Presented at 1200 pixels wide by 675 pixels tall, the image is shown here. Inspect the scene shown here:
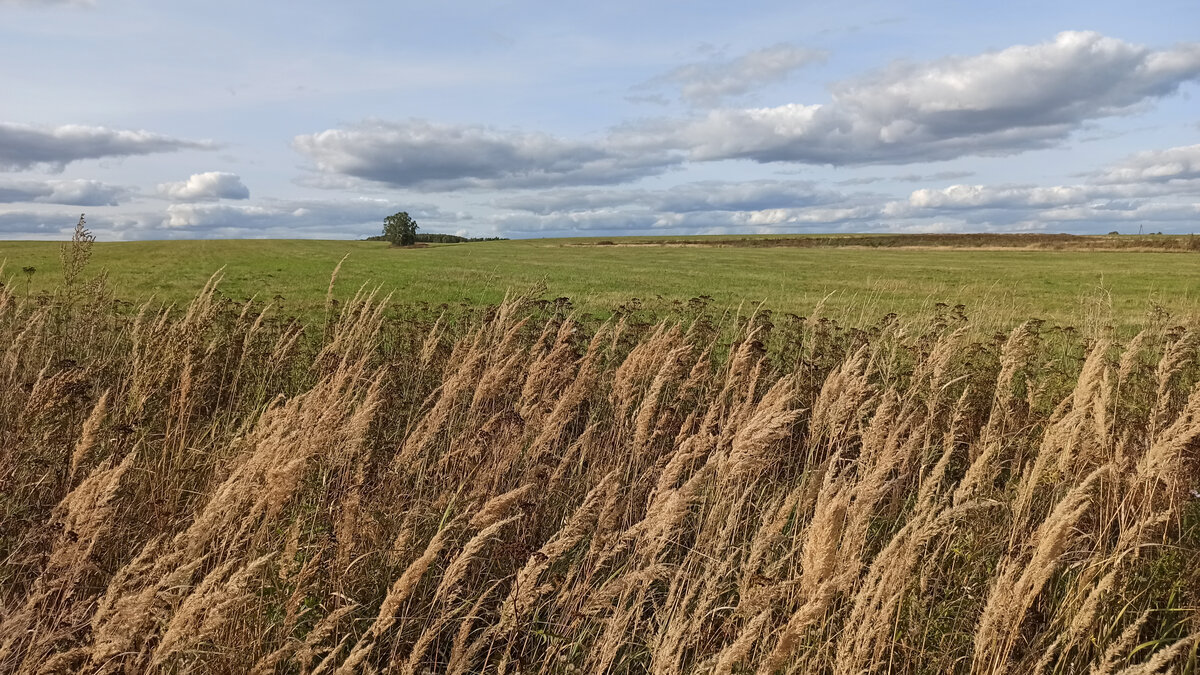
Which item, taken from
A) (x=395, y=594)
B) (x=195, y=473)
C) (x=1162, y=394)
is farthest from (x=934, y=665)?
(x=195, y=473)

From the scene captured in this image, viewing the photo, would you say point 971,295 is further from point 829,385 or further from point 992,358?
point 829,385

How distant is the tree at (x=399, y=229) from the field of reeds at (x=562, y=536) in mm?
86352

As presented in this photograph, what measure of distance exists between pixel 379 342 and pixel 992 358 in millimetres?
7156

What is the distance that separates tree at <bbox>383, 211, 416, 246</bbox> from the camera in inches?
3526

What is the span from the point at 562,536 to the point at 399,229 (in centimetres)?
9140

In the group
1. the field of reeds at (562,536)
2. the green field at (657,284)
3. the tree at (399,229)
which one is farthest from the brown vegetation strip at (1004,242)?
the field of reeds at (562,536)

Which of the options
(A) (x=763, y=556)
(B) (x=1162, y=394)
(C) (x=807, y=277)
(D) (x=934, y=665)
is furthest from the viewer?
(C) (x=807, y=277)

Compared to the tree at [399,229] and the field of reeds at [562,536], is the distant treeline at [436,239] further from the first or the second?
the field of reeds at [562,536]

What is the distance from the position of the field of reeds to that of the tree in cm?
8635

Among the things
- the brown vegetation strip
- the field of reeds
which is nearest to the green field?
the field of reeds

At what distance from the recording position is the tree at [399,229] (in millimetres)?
89562

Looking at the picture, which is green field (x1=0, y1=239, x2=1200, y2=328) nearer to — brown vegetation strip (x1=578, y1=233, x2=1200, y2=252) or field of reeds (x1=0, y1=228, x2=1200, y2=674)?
field of reeds (x1=0, y1=228, x2=1200, y2=674)

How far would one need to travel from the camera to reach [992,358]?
853 centimetres

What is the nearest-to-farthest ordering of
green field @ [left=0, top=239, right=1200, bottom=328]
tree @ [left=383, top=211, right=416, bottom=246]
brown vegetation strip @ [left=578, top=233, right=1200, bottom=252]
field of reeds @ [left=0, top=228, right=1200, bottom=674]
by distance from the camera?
field of reeds @ [left=0, top=228, right=1200, bottom=674] < green field @ [left=0, top=239, right=1200, bottom=328] < brown vegetation strip @ [left=578, top=233, right=1200, bottom=252] < tree @ [left=383, top=211, right=416, bottom=246]
